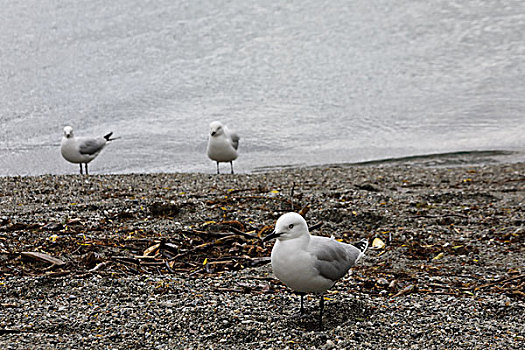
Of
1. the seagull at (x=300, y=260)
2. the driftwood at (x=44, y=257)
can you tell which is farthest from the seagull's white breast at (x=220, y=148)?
the seagull at (x=300, y=260)

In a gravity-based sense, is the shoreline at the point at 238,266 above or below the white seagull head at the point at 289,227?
below

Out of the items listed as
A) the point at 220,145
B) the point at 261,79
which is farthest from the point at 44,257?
the point at 261,79

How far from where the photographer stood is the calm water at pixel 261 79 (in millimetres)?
10742

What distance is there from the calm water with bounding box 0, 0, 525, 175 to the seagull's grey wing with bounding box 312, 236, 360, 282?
5976 mm

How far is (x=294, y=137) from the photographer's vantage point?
11125 mm

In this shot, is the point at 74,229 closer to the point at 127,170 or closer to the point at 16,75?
the point at 127,170

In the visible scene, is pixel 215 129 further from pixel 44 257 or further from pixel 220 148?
pixel 44 257

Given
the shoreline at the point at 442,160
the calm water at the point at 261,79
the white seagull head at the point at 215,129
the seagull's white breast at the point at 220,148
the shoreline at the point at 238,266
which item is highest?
the calm water at the point at 261,79

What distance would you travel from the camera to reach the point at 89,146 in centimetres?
904

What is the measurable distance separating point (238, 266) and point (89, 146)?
530 centimetres

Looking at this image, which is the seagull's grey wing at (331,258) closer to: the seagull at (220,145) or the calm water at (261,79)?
the seagull at (220,145)

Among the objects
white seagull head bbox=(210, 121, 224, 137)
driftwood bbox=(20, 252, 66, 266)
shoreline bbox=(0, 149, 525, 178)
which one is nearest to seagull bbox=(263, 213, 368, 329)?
driftwood bbox=(20, 252, 66, 266)

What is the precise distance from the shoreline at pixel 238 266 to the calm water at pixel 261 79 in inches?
148

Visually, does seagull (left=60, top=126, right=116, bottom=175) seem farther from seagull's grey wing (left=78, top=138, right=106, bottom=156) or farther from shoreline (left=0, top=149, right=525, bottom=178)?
shoreline (left=0, top=149, right=525, bottom=178)
